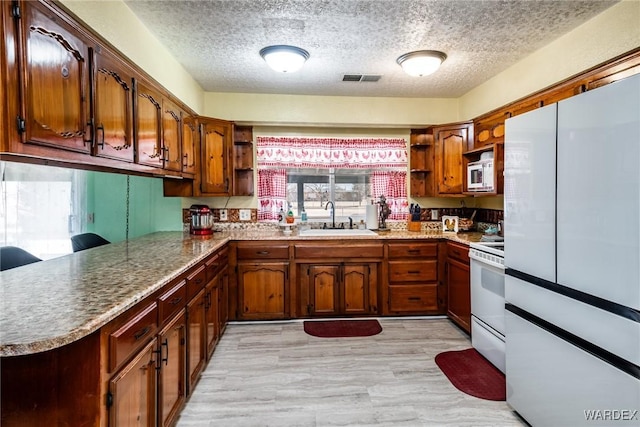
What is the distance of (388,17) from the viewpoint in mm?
2281

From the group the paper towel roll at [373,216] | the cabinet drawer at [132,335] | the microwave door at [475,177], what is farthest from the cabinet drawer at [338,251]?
the cabinet drawer at [132,335]

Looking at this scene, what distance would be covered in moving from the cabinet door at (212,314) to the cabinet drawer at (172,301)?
0.53 m

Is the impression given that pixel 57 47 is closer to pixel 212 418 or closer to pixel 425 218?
pixel 212 418

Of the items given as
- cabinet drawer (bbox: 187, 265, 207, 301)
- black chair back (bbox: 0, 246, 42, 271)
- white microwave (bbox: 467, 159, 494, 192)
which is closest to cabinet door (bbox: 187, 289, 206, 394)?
cabinet drawer (bbox: 187, 265, 207, 301)

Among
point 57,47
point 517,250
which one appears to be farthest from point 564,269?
point 57,47

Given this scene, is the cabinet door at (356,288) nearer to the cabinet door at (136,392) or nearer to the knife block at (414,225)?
the knife block at (414,225)

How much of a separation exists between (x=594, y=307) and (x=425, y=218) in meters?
2.92

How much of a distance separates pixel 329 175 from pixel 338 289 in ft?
4.71

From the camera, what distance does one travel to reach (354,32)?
248cm

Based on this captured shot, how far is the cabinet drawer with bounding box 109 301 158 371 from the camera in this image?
1230 millimetres

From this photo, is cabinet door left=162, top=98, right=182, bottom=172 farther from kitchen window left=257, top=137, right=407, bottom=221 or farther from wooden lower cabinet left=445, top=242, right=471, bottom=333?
wooden lower cabinet left=445, top=242, right=471, bottom=333

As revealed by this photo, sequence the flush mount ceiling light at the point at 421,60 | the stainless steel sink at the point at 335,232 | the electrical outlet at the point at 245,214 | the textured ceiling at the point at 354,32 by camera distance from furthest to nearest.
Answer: the electrical outlet at the point at 245,214, the stainless steel sink at the point at 335,232, the flush mount ceiling light at the point at 421,60, the textured ceiling at the point at 354,32

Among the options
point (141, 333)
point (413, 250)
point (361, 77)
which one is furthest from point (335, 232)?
point (141, 333)

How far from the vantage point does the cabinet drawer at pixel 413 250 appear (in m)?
3.61
